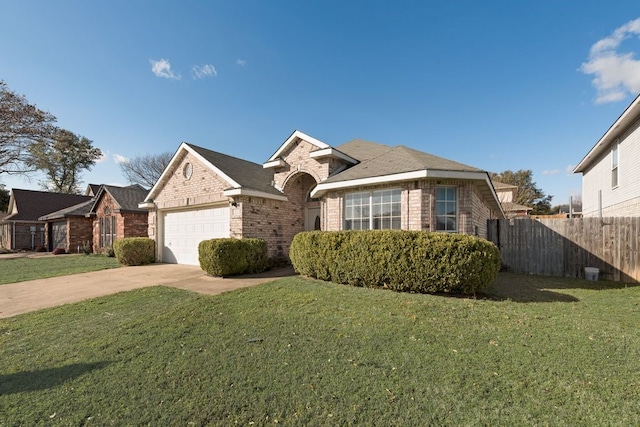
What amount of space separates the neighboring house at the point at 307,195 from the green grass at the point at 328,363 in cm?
370

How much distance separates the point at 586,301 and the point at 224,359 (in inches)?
298

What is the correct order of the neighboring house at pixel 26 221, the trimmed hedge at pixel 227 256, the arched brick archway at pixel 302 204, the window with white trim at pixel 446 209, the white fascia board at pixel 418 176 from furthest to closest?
the neighboring house at pixel 26 221 < the arched brick archway at pixel 302 204 < the trimmed hedge at pixel 227 256 < the window with white trim at pixel 446 209 < the white fascia board at pixel 418 176

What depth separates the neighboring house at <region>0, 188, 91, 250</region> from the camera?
25.8 m

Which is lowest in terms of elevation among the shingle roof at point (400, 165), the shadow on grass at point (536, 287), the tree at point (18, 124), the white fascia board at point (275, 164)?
the shadow on grass at point (536, 287)

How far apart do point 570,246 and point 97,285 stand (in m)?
15.3

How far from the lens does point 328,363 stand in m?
3.38

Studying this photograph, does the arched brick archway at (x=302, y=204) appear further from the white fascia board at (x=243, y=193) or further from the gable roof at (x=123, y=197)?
the gable roof at (x=123, y=197)

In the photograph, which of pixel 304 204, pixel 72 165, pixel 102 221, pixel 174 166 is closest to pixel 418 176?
pixel 304 204

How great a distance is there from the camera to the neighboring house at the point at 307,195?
8.53 meters

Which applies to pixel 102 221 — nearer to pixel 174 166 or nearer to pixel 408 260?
pixel 174 166

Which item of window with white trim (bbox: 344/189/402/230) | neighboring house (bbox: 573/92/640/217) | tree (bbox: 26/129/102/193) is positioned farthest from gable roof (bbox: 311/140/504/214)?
tree (bbox: 26/129/102/193)

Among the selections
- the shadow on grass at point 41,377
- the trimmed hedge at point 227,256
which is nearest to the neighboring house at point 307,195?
the trimmed hedge at point 227,256

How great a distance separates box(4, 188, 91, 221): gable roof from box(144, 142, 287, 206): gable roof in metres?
23.2

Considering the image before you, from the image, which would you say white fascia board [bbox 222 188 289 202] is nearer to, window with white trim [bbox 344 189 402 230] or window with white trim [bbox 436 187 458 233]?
window with white trim [bbox 344 189 402 230]
